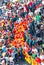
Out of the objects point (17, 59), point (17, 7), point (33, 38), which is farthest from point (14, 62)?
point (17, 7)

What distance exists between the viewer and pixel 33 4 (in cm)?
1759

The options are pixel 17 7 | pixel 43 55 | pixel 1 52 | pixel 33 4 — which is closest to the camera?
pixel 43 55

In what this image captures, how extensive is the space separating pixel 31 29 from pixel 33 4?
216 centimetres

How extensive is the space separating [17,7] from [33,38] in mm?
5472

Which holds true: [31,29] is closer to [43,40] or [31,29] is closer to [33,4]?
[43,40]

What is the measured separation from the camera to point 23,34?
16.3 meters

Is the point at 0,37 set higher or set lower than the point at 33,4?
lower

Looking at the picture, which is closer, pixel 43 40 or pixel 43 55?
pixel 43 55

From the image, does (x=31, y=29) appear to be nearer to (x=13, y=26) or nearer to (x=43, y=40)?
(x=43, y=40)

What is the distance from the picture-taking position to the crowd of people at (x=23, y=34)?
49.4ft

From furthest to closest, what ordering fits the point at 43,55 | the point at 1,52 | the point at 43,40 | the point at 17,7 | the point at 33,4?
the point at 17,7 < the point at 33,4 < the point at 1,52 < the point at 43,40 < the point at 43,55

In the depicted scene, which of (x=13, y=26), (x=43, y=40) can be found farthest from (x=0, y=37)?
(x=43, y=40)

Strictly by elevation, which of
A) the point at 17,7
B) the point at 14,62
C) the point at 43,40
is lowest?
the point at 14,62

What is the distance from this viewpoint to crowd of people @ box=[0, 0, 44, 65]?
49.4 feet
